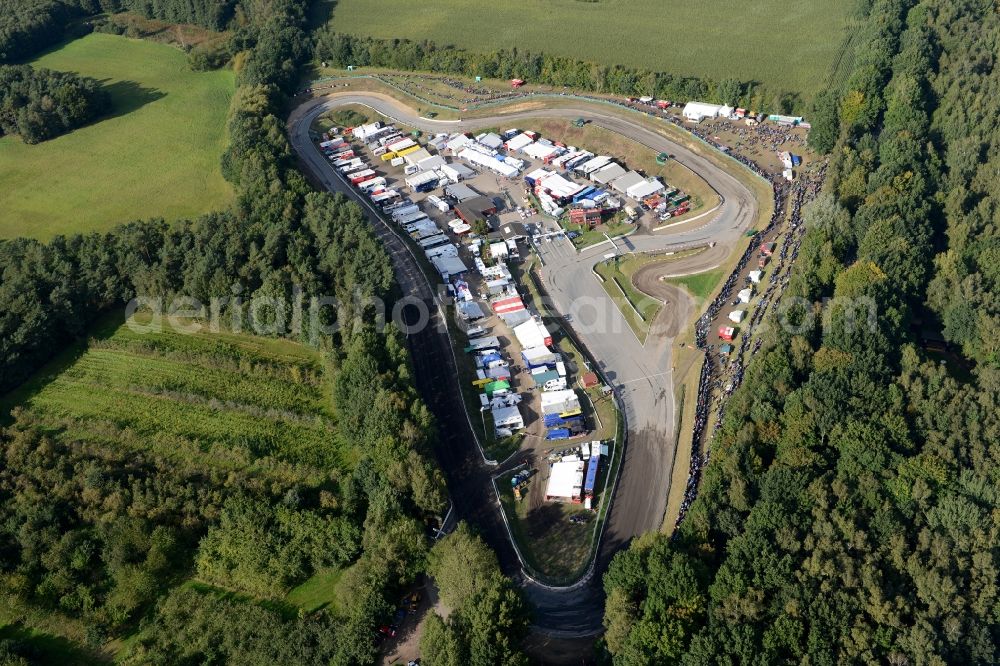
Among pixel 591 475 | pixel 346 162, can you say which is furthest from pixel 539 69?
pixel 591 475

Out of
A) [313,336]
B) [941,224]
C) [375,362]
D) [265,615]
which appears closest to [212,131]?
[313,336]

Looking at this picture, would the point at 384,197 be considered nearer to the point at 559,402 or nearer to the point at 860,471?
the point at 559,402

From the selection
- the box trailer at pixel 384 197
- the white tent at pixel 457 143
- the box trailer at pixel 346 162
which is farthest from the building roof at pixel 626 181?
the box trailer at pixel 346 162

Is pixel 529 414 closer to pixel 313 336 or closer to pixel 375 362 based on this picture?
pixel 375 362

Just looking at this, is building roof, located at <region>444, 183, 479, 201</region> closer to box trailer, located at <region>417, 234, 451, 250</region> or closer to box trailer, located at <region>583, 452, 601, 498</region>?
box trailer, located at <region>417, 234, 451, 250</region>

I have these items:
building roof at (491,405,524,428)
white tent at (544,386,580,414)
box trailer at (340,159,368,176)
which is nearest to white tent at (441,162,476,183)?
box trailer at (340,159,368,176)
